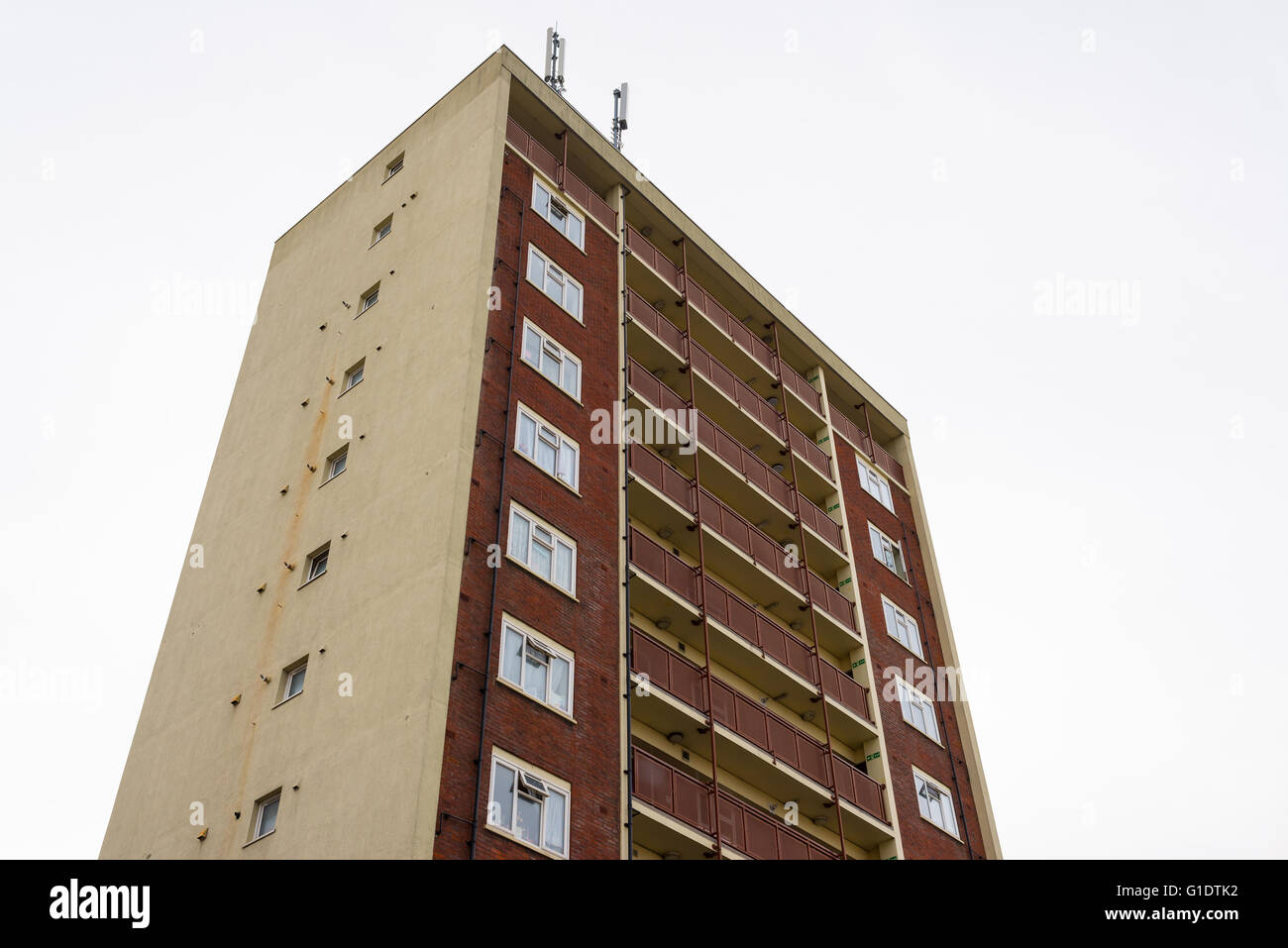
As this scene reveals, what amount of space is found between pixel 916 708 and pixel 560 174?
17.9 m

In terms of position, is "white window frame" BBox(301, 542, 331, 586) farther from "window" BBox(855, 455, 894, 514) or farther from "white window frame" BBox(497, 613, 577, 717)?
"window" BBox(855, 455, 894, 514)

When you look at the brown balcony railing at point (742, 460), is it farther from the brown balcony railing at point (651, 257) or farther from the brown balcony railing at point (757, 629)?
the brown balcony railing at point (651, 257)

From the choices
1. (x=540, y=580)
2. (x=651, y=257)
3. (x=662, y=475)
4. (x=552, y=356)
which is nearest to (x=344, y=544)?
(x=540, y=580)

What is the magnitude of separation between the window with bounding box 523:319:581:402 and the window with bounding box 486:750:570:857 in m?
10.4

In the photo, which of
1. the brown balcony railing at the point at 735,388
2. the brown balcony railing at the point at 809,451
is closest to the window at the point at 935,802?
the brown balcony railing at the point at 809,451

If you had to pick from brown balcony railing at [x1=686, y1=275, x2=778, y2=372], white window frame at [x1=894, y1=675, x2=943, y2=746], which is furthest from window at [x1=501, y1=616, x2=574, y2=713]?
brown balcony railing at [x1=686, y1=275, x2=778, y2=372]

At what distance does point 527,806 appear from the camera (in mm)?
22000

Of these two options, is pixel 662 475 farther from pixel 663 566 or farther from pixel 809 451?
Result: pixel 809 451

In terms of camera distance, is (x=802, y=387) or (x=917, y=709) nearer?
(x=917, y=709)

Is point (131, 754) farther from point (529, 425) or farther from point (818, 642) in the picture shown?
point (818, 642)

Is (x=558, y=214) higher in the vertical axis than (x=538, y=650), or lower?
higher

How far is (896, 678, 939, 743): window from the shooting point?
3562 cm

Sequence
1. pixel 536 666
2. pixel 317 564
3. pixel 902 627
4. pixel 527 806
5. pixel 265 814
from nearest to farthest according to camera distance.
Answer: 1. pixel 527 806
2. pixel 265 814
3. pixel 536 666
4. pixel 317 564
5. pixel 902 627
